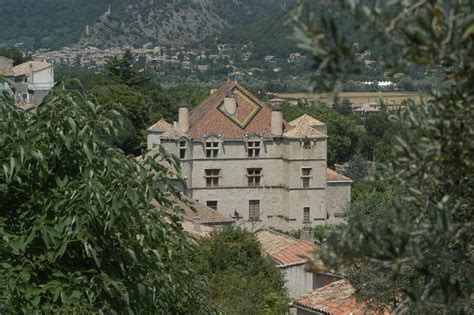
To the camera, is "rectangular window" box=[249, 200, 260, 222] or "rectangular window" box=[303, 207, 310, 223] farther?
"rectangular window" box=[303, 207, 310, 223]

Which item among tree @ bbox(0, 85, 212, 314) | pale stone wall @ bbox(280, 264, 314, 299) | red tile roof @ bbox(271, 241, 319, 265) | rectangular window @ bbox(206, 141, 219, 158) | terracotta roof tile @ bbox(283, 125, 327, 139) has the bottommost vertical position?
pale stone wall @ bbox(280, 264, 314, 299)

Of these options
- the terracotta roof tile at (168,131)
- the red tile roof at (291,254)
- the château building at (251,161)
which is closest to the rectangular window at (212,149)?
the château building at (251,161)

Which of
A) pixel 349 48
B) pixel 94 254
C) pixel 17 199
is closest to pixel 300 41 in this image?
pixel 349 48

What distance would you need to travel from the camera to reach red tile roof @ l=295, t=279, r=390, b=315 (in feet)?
80.7

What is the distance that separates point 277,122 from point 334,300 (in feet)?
98.3

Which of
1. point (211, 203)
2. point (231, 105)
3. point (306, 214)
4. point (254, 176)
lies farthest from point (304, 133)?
point (211, 203)

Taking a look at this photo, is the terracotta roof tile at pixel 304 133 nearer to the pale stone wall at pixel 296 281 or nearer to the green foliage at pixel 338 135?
the pale stone wall at pixel 296 281

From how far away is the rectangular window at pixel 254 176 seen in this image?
56094 millimetres

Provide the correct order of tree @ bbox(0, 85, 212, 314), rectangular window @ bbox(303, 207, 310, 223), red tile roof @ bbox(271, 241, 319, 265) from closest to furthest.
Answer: tree @ bbox(0, 85, 212, 314)
red tile roof @ bbox(271, 241, 319, 265)
rectangular window @ bbox(303, 207, 310, 223)

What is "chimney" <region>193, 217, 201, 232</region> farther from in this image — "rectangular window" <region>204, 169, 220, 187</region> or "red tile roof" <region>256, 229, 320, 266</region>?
"rectangular window" <region>204, 169, 220, 187</region>

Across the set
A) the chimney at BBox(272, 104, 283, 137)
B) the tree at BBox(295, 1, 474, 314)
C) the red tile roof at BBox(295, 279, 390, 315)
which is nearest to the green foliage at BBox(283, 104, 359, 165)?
the chimney at BBox(272, 104, 283, 137)

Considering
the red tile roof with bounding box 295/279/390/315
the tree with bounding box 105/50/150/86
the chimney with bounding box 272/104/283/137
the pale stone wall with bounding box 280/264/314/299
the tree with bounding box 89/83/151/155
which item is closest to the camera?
the red tile roof with bounding box 295/279/390/315

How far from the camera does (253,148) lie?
2188 inches

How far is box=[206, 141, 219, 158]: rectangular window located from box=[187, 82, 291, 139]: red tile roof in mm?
485
